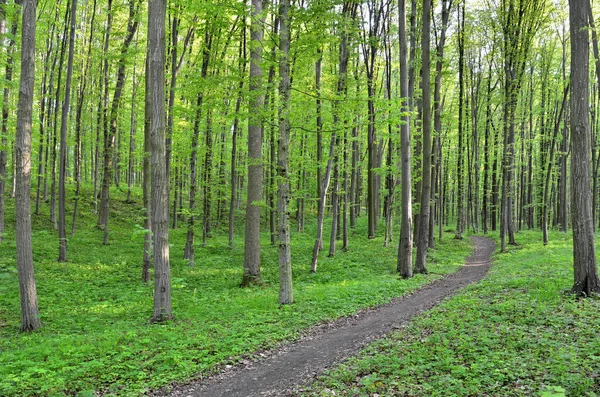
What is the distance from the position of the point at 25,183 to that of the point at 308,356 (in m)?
7.39

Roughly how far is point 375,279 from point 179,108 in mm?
9277

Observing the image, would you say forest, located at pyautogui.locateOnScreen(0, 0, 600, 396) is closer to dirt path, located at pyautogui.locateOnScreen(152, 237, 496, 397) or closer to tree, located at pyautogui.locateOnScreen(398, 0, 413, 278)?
tree, located at pyautogui.locateOnScreen(398, 0, 413, 278)

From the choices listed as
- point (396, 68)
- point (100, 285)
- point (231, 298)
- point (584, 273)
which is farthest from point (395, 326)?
point (396, 68)

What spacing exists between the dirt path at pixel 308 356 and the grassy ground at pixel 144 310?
36 centimetres

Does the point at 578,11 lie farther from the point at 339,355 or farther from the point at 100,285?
the point at 100,285

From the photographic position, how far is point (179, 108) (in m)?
12.1

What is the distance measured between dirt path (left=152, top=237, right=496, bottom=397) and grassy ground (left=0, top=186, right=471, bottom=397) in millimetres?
358

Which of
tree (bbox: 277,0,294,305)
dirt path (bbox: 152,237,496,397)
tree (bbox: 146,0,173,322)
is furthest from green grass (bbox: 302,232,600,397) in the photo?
tree (bbox: 146,0,173,322)

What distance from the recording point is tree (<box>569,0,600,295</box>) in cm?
791

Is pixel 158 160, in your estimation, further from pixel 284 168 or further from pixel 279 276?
pixel 279 276

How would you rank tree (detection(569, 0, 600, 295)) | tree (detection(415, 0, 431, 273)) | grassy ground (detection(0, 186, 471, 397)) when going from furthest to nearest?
tree (detection(415, 0, 431, 273)) < tree (detection(569, 0, 600, 295)) < grassy ground (detection(0, 186, 471, 397))

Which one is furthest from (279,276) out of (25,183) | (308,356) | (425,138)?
(425,138)

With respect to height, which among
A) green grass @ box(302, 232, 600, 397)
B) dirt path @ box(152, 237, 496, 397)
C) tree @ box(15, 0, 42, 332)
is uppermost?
tree @ box(15, 0, 42, 332)

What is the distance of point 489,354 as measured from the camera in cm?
523
